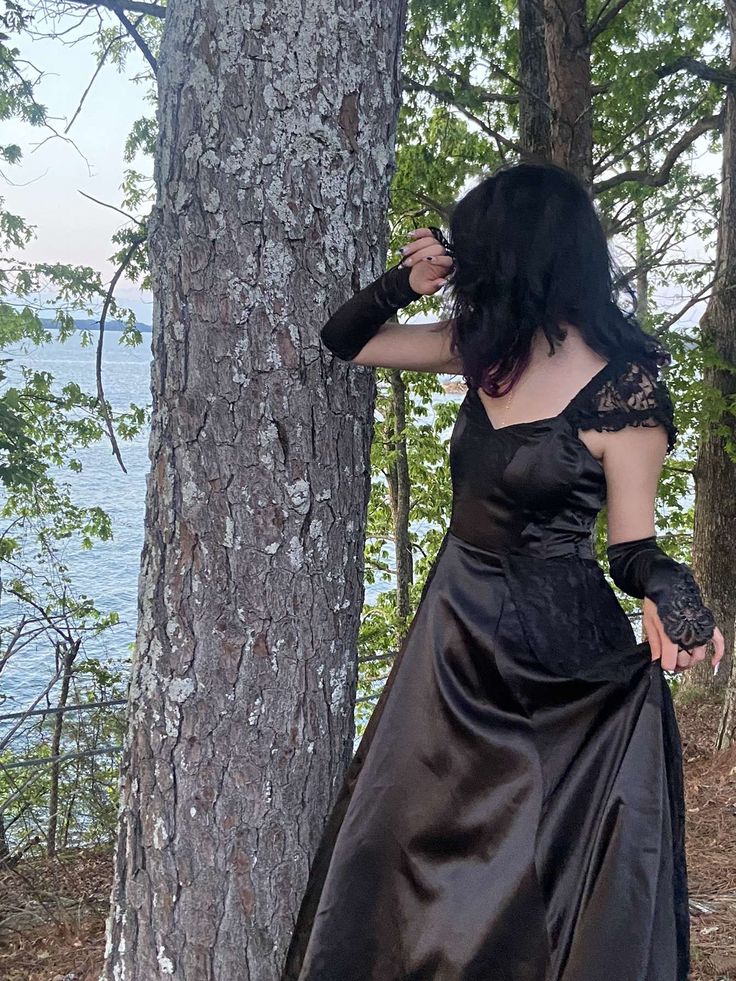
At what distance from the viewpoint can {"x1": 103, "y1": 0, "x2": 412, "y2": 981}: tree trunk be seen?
6.04 feet

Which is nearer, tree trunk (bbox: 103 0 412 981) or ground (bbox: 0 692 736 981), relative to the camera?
tree trunk (bbox: 103 0 412 981)

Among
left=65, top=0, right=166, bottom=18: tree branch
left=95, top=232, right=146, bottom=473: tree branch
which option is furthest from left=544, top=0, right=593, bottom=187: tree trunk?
left=95, top=232, right=146, bottom=473: tree branch

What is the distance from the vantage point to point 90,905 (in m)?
3.29

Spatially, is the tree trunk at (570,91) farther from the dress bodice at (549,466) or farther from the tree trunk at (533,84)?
the dress bodice at (549,466)

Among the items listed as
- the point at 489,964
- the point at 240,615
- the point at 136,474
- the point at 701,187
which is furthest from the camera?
the point at 136,474

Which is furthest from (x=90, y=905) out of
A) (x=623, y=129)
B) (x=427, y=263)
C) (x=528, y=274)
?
(x=623, y=129)

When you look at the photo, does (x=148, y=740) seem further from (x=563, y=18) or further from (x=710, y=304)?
(x=710, y=304)

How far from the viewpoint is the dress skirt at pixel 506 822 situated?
1.78 metres

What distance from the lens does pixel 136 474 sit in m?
25.2

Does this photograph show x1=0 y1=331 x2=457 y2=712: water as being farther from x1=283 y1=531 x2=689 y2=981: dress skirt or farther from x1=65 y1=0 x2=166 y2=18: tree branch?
x1=283 y1=531 x2=689 y2=981: dress skirt

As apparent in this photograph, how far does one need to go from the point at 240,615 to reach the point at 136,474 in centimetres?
2409

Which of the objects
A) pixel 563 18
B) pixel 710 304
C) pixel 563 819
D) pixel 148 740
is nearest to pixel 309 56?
pixel 148 740

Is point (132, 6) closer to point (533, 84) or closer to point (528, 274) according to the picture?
point (528, 274)

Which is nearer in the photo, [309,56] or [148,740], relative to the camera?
[309,56]
